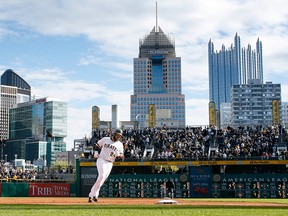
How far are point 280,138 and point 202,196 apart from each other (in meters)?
9.81

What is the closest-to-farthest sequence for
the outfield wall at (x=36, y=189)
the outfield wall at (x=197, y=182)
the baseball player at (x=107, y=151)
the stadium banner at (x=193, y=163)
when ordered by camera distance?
the baseball player at (x=107, y=151) → the outfield wall at (x=197, y=182) → the stadium banner at (x=193, y=163) → the outfield wall at (x=36, y=189)

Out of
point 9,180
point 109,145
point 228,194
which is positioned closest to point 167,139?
point 228,194

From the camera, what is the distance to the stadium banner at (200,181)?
46062mm

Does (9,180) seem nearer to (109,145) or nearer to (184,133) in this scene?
(184,133)

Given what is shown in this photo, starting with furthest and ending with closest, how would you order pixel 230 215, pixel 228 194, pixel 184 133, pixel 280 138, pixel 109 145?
1. pixel 184 133
2. pixel 280 138
3. pixel 228 194
4. pixel 109 145
5. pixel 230 215

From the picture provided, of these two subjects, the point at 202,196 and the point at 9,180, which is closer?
the point at 202,196

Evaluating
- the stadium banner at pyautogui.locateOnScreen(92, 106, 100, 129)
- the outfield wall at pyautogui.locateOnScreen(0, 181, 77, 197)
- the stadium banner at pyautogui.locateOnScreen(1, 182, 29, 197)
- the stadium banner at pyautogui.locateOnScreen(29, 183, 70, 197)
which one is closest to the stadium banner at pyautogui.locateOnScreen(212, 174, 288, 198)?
the outfield wall at pyautogui.locateOnScreen(0, 181, 77, 197)

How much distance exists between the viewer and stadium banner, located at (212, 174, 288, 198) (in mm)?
44719

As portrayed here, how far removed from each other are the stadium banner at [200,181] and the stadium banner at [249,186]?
0.53m

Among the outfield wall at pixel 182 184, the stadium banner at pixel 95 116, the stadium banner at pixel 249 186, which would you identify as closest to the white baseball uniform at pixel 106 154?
the outfield wall at pixel 182 184

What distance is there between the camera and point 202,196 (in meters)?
45.7

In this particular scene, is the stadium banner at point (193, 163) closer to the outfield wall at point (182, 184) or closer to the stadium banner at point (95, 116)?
the outfield wall at point (182, 184)

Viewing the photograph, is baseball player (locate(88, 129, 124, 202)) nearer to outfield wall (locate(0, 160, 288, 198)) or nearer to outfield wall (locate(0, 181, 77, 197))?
outfield wall (locate(0, 160, 288, 198))

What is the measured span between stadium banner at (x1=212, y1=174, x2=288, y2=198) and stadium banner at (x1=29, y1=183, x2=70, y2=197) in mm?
13692
